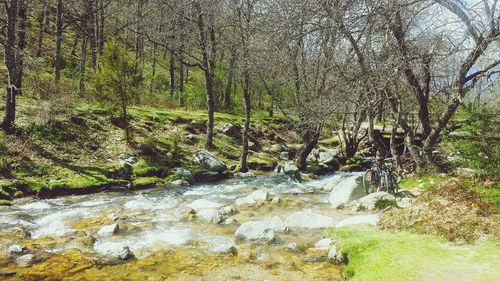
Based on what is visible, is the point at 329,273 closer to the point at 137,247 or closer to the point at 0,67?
the point at 137,247

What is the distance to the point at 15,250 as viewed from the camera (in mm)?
8422

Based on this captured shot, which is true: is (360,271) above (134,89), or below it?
below

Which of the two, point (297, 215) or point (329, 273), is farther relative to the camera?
point (297, 215)

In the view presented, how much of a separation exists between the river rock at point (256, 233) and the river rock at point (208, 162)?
29.2ft

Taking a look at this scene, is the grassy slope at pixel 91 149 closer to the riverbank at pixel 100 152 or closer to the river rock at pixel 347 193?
the riverbank at pixel 100 152

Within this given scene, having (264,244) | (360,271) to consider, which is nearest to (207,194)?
(264,244)

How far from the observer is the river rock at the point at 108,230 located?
9867 mm

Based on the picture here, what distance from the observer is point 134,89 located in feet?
61.1

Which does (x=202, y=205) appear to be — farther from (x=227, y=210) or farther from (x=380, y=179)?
(x=380, y=179)

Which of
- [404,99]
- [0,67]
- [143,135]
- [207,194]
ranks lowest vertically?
[207,194]

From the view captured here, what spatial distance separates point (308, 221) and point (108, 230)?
189 inches

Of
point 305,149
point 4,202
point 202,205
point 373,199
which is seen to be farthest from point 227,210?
point 305,149

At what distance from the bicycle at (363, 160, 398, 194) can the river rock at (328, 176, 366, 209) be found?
287 millimetres

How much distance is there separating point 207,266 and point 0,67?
73.1 feet
